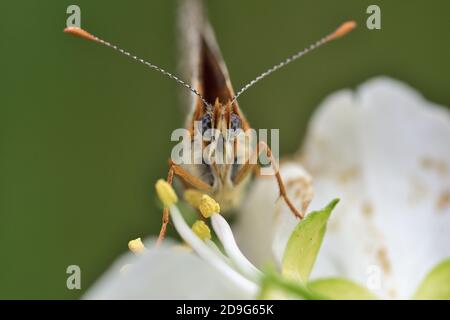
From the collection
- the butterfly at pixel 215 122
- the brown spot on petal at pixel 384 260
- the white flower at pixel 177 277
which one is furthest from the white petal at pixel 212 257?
the brown spot on petal at pixel 384 260

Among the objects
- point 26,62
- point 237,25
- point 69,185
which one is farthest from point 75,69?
point 237,25

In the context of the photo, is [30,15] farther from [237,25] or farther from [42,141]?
[237,25]

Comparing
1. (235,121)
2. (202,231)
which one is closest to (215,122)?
(235,121)

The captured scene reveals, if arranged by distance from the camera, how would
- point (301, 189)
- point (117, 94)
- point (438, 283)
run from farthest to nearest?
1. point (117, 94)
2. point (301, 189)
3. point (438, 283)

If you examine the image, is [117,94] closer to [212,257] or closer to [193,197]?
[193,197]

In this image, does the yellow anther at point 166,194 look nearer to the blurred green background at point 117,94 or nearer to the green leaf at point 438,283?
the green leaf at point 438,283
